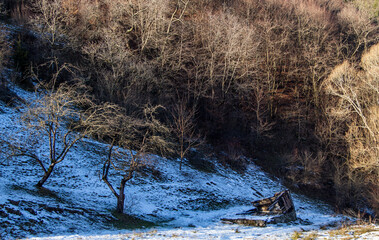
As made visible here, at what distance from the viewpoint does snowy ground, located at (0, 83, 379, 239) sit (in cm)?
985

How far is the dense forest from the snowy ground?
343cm

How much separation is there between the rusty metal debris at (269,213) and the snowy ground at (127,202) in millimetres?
436

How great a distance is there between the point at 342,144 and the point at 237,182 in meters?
12.1

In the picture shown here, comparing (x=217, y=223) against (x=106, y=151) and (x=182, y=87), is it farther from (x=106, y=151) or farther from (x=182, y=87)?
(x=182, y=87)

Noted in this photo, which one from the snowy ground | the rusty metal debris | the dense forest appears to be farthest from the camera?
the dense forest

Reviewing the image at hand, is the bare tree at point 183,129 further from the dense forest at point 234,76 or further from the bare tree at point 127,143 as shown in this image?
the bare tree at point 127,143

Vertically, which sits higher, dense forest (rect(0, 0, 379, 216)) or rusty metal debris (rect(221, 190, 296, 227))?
dense forest (rect(0, 0, 379, 216))

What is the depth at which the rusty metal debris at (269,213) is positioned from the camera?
493 inches

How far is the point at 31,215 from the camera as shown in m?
10.2

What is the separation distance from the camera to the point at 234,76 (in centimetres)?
3266

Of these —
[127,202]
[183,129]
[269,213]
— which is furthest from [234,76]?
[127,202]

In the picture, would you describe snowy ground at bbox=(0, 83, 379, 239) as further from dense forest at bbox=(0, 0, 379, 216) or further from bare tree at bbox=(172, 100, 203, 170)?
dense forest at bbox=(0, 0, 379, 216)

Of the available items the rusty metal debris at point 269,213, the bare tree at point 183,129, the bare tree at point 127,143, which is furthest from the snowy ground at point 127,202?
the bare tree at point 183,129

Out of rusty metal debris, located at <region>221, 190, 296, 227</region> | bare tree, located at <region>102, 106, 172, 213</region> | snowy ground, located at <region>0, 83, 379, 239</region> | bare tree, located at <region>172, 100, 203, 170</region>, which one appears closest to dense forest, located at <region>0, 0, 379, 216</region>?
bare tree, located at <region>172, 100, 203, 170</region>
